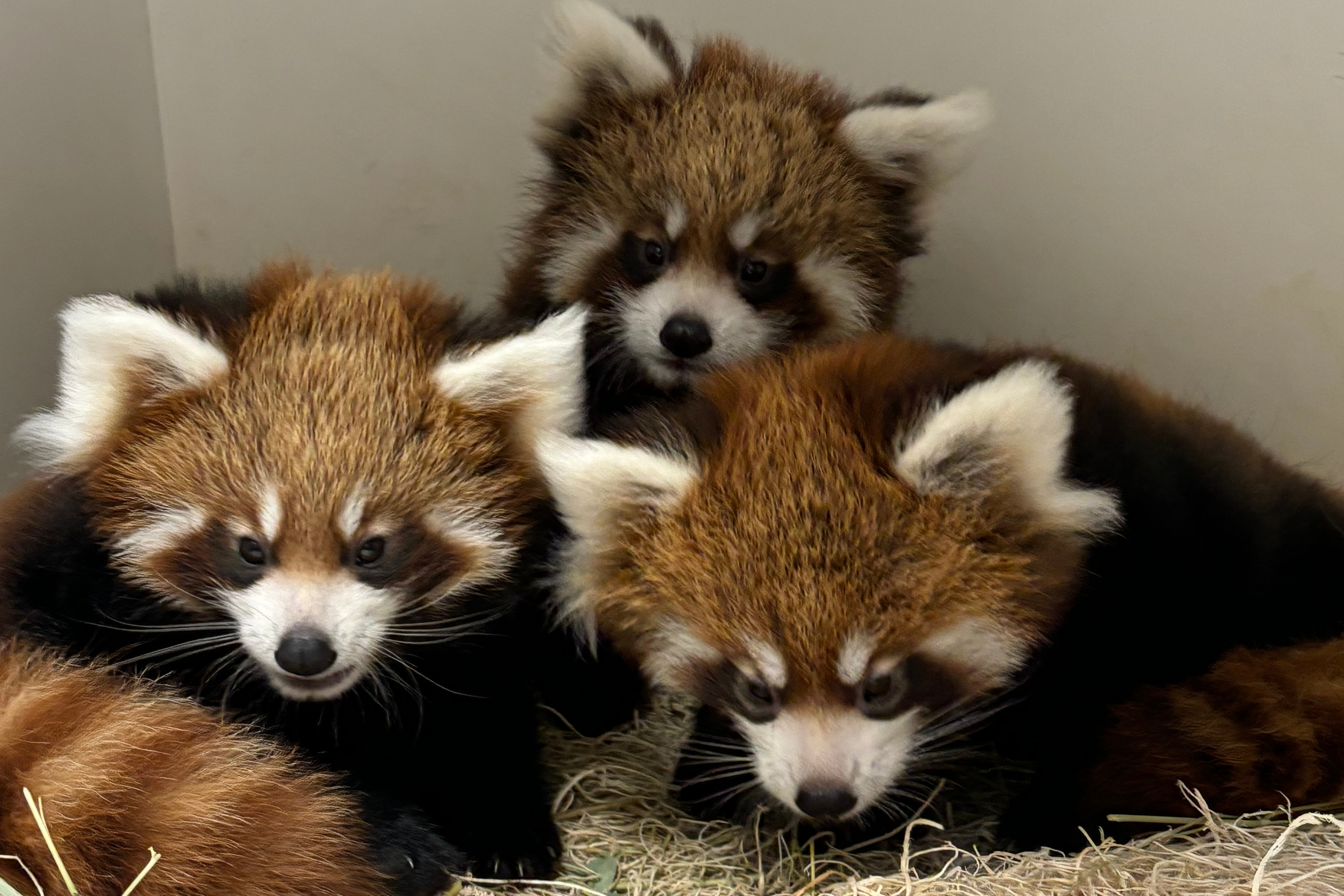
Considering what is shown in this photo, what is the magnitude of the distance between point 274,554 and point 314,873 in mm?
575

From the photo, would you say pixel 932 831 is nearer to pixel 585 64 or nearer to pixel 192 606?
pixel 192 606

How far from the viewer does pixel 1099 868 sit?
83.4 inches

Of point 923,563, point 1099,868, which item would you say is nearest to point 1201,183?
point 923,563

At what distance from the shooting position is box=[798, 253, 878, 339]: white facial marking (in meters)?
2.99

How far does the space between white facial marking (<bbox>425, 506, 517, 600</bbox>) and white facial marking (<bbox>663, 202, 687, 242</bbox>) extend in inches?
36.3

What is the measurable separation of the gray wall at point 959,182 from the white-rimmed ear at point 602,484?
142 cm

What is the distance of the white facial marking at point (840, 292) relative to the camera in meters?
2.99

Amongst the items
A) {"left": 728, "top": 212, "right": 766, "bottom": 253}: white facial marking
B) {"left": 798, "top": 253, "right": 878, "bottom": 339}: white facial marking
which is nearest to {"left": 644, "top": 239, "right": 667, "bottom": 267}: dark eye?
{"left": 728, "top": 212, "right": 766, "bottom": 253}: white facial marking

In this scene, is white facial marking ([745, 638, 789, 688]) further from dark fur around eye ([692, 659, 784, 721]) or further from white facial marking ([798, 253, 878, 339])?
white facial marking ([798, 253, 878, 339])

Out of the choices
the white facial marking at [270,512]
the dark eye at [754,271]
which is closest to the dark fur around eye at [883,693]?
the white facial marking at [270,512]

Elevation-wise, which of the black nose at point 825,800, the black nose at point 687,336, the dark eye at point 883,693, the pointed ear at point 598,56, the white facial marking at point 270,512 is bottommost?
the black nose at point 825,800

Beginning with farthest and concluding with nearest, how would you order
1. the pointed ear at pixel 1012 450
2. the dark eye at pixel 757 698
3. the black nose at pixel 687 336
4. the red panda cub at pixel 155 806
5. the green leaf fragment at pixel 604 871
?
1. the black nose at pixel 687 336
2. the green leaf fragment at pixel 604 871
3. the dark eye at pixel 757 698
4. the pointed ear at pixel 1012 450
5. the red panda cub at pixel 155 806

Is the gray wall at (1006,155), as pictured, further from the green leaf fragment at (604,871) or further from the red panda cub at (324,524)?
the green leaf fragment at (604,871)

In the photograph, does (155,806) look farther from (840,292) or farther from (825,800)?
(840,292)
